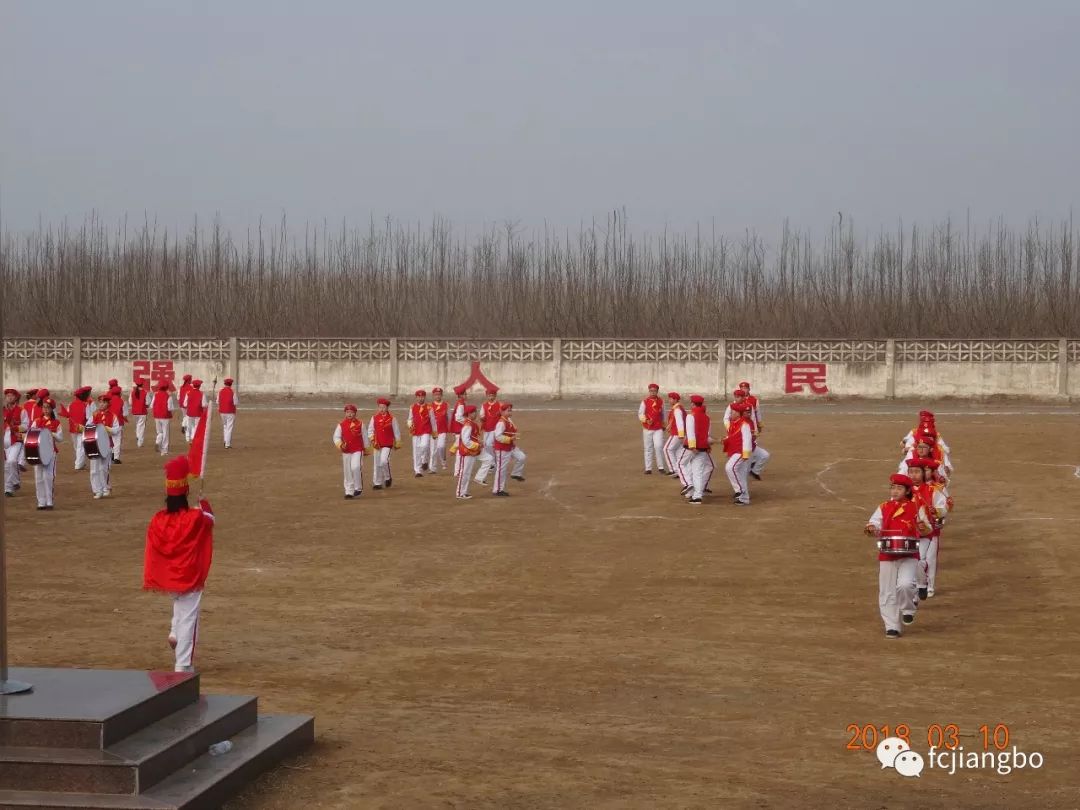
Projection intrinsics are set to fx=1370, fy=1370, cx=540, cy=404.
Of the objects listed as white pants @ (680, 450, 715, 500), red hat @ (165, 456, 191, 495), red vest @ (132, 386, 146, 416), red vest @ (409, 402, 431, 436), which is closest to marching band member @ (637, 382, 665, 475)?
white pants @ (680, 450, 715, 500)

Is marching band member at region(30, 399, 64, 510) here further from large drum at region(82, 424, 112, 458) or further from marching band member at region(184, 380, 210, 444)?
marching band member at region(184, 380, 210, 444)

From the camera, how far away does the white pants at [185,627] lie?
1039 cm

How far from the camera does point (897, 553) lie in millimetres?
12336

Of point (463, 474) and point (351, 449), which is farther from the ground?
point (351, 449)

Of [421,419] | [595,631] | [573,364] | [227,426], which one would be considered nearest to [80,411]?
[421,419]

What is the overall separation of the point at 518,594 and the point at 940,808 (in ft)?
24.7

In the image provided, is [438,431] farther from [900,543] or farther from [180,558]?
[180,558]

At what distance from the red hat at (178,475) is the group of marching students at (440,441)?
36.0 feet

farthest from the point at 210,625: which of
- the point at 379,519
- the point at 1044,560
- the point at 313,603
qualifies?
the point at 1044,560

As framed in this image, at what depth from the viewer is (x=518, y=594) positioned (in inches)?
575

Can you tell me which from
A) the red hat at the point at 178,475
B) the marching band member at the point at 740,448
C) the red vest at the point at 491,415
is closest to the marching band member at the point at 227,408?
the red vest at the point at 491,415

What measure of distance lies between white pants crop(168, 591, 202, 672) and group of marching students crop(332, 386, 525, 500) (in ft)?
36.6

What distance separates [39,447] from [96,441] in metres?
1.30

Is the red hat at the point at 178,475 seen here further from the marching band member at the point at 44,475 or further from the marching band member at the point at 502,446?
the marching band member at the point at 502,446
